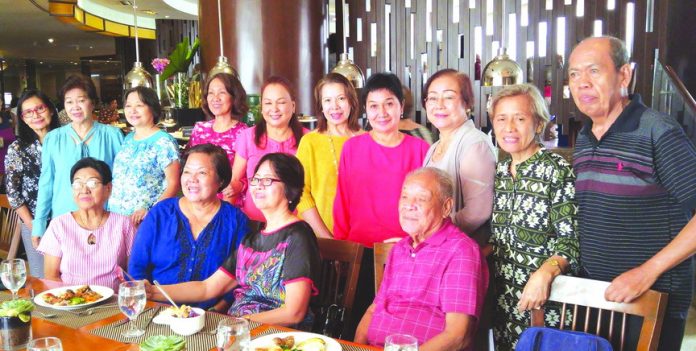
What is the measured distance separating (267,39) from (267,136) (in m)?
3.61

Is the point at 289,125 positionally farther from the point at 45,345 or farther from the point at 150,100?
the point at 45,345

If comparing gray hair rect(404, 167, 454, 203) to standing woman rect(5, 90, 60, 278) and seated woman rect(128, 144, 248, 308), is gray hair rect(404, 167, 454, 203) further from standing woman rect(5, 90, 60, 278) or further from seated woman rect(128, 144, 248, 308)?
standing woman rect(5, 90, 60, 278)

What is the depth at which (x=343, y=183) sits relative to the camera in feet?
9.18

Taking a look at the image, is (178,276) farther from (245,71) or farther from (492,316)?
(245,71)

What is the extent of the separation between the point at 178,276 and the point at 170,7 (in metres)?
9.97

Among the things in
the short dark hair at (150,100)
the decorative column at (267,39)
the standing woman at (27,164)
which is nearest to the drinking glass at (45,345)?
the short dark hair at (150,100)

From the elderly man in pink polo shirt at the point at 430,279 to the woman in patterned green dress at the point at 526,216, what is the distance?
151 mm

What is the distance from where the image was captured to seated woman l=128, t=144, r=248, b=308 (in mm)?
2482

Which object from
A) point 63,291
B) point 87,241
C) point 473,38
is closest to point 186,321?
point 63,291

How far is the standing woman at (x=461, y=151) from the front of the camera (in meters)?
2.34

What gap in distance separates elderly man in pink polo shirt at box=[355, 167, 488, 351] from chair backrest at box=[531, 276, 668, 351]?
0.73 ft

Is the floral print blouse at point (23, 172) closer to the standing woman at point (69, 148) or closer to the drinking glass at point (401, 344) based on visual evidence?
the standing woman at point (69, 148)

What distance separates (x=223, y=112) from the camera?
360 centimetres

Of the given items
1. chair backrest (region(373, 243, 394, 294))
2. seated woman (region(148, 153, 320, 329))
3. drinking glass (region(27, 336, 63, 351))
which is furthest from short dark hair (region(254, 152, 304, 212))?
drinking glass (region(27, 336, 63, 351))
